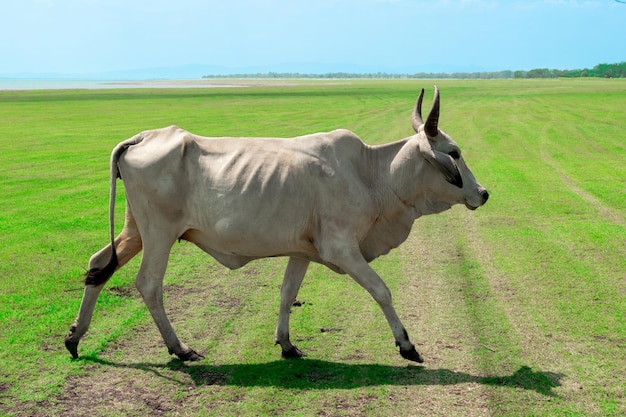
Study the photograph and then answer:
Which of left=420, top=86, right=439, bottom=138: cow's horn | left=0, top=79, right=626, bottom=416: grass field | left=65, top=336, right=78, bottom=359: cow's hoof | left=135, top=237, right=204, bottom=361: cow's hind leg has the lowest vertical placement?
left=0, top=79, right=626, bottom=416: grass field

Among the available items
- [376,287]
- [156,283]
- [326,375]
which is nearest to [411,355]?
[376,287]

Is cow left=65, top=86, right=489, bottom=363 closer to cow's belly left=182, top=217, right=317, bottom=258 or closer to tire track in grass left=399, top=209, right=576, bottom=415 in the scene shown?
cow's belly left=182, top=217, right=317, bottom=258

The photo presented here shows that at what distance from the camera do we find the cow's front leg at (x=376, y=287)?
23.8 feet

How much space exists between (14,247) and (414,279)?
21.5ft

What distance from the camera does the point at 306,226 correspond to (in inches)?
297

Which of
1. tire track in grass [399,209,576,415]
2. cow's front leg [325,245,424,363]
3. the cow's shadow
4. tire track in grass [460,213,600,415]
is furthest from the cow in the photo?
tire track in grass [460,213,600,415]

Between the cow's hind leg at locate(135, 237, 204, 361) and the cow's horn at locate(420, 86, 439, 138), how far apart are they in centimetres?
283

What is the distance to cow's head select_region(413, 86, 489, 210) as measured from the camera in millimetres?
7715

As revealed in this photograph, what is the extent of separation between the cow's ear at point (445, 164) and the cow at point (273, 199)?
0.01 meters

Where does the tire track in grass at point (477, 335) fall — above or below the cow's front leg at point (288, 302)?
below

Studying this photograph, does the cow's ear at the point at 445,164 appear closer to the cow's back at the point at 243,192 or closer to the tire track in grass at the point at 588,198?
the cow's back at the point at 243,192

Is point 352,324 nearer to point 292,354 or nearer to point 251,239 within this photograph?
point 292,354

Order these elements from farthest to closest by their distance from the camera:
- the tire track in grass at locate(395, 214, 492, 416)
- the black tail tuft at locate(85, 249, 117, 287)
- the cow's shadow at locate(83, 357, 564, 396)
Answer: the black tail tuft at locate(85, 249, 117, 287), the cow's shadow at locate(83, 357, 564, 396), the tire track in grass at locate(395, 214, 492, 416)

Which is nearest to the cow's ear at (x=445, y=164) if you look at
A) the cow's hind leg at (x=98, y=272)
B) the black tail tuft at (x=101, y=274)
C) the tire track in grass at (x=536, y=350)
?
the tire track in grass at (x=536, y=350)
